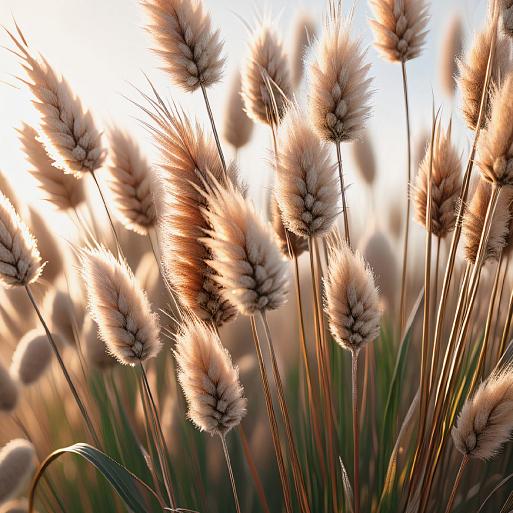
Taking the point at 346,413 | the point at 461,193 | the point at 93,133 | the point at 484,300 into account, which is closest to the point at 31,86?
the point at 93,133

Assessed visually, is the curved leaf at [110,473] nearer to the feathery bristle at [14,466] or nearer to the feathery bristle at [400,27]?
the feathery bristle at [14,466]

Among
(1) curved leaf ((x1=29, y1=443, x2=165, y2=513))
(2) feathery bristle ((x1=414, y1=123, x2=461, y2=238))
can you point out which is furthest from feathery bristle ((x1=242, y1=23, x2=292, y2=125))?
(1) curved leaf ((x1=29, y1=443, x2=165, y2=513))

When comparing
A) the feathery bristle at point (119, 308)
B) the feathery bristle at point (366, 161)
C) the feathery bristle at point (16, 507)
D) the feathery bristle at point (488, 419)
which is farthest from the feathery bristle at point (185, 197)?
the feathery bristle at point (366, 161)

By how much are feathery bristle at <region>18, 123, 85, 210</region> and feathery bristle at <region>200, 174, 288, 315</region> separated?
15.5 inches

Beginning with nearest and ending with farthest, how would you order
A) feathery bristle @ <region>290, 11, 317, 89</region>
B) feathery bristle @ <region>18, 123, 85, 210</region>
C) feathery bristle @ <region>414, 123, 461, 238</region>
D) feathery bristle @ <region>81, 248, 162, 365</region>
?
feathery bristle @ <region>81, 248, 162, 365</region> < feathery bristle @ <region>414, 123, 461, 238</region> < feathery bristle @ <region>18, 123, 85, 210</region> < feathery bristle @ <region>290, 11, 317, 89</region>

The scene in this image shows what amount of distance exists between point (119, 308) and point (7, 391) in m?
0.27

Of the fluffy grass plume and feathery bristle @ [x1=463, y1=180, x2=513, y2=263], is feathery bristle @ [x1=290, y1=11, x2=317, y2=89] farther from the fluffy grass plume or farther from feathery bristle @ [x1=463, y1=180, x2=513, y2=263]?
feathery bristle @ [x1=463, y1=180, x2=513, y2=263]

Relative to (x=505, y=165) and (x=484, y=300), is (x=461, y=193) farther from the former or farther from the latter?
(x=484, y=300)

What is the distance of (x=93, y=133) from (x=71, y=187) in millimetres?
163

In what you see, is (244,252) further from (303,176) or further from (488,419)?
(488,419)

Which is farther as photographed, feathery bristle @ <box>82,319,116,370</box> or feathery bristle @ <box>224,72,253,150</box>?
feathery bristle @ <box>224,72,253,150</box>

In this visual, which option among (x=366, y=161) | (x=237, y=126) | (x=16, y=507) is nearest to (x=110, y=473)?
(x=16, y=507)

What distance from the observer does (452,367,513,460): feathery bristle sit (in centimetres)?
56

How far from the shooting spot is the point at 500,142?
Result: 1.81 feet
